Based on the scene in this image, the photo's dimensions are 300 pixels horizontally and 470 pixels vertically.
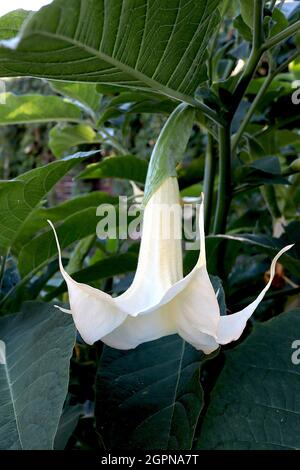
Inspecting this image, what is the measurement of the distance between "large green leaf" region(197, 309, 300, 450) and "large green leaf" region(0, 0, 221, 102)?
20 centimetres

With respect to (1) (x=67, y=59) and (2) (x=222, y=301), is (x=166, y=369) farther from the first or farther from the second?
(1) (x=67, y=59)

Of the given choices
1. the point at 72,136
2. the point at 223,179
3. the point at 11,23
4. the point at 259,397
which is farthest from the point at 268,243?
the point at 72,136

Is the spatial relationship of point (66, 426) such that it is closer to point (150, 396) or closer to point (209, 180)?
point (150, 396)

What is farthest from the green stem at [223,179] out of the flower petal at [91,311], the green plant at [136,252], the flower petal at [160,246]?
the flower petal at [91,311]

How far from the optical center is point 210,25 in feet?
1.37

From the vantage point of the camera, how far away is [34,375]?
1.33ft

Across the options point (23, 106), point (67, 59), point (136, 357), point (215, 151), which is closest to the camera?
point (67, 59)

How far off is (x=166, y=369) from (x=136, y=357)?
32 millimetres

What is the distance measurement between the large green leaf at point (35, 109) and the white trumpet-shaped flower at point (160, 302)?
0.41 metres

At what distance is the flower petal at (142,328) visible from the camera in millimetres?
382

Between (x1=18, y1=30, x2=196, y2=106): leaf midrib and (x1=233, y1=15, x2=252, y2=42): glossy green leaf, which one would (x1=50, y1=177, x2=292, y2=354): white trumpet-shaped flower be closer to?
(x1=18, y1=30, x2=196, y2=106): leaf midrib

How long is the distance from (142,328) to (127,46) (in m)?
0.19

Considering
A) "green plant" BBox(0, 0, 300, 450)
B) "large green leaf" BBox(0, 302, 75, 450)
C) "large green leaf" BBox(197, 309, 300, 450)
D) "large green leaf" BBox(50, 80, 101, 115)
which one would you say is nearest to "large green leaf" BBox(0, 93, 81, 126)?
"large green leaf" BBox(50, 80, 101, 115)
